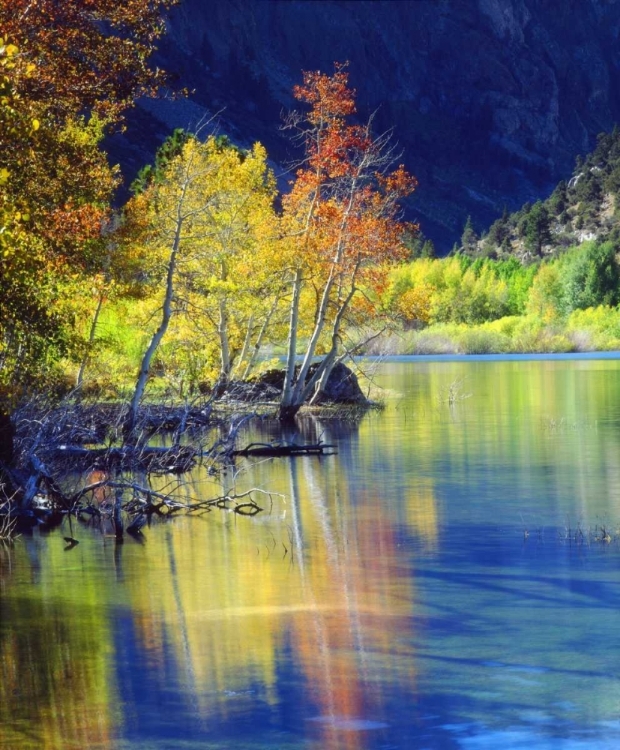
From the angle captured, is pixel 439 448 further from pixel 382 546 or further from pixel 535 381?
pixel 535 381

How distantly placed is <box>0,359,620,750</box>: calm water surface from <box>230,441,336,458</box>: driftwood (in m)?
4.30

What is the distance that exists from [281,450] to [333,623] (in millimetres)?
16966

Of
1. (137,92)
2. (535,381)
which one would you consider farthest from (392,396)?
(137,92)

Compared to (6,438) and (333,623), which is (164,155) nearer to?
(6,438)

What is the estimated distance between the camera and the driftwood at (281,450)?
31734 mm

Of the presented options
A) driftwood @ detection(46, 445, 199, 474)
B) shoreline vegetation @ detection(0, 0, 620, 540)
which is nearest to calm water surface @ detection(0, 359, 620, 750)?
driftwood @ detection(46, 445, 199, 474)

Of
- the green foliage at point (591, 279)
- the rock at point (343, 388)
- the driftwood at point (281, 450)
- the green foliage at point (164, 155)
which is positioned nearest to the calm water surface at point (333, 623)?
the driftwood at point (281, 450)

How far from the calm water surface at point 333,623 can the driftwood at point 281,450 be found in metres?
4.30

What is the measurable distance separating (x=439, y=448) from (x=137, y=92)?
15.3 m

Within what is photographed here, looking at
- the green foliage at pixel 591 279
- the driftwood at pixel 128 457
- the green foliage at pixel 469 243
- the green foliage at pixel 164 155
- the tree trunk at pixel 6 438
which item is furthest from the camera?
the green foliage at pixel 469 243

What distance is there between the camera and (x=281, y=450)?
1254 inches

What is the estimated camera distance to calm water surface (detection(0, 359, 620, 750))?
11.7m

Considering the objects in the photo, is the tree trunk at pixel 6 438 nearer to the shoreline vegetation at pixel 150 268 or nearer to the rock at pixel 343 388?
the shoreline vegetation at pixel 150 268

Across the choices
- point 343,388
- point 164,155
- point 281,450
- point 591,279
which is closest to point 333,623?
point 281,450
